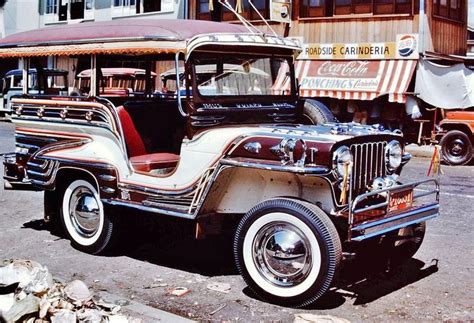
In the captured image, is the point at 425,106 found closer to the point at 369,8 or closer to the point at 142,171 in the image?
the point at 369,8

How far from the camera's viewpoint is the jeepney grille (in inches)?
212

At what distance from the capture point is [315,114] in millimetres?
7070

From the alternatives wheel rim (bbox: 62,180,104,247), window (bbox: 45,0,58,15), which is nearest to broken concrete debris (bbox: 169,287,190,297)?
wheel rim (bbox: 62,180,104,247)

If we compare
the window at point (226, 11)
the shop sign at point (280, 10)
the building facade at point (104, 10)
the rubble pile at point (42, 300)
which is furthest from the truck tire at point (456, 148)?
the building facade at point (104, 10)

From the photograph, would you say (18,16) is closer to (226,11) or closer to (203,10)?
(203,10)

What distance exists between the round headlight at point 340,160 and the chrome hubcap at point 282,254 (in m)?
0.55

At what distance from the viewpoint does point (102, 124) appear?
659 centimetres

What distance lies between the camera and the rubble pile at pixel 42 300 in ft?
14.0

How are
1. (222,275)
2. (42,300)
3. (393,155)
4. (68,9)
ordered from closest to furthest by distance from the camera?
(42,300)
(393,155)
(222,275)
(68,9)

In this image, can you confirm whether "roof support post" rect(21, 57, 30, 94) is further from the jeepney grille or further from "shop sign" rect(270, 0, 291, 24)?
"shop sign" rect(270, 0, 291, 24)

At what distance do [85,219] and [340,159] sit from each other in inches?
118

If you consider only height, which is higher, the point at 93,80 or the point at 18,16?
the point at 18,16

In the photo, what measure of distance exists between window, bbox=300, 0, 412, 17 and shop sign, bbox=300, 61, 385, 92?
160 cm

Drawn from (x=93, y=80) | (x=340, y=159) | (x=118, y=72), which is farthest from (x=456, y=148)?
A: (x=340, y=159)
